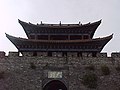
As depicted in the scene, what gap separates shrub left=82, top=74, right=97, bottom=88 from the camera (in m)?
22.8

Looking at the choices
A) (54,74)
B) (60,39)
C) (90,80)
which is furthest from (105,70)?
(60,39)

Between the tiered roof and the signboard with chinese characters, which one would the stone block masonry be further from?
the tiered roof

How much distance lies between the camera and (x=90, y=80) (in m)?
23.1

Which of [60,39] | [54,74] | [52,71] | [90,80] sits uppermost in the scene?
[60,39]

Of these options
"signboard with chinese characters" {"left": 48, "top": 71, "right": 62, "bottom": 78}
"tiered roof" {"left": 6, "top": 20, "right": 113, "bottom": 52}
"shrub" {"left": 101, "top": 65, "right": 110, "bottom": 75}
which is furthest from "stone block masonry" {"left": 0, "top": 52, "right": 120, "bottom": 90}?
"tiered roof" {"left": 6, "top": 20, "right": 113, "bottom": 52}

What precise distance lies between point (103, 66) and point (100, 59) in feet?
2.65

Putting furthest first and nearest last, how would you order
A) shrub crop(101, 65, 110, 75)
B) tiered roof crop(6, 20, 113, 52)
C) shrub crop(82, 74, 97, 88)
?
tiered roof crop(6, 20, 113, 52) → shrub crop(101, 65, 110, 75) → shrub crop(82, 74, 97, 88)

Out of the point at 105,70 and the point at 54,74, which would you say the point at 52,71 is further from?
the point at 105,70

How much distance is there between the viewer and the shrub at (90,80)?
22.8 m

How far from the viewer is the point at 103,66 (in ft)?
78.9

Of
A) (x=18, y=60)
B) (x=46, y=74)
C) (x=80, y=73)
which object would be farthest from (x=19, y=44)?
(x=80, y=73)

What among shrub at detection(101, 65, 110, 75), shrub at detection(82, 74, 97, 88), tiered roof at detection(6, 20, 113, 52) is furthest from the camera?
tiered roof at detection(6, 20, 113, 52)

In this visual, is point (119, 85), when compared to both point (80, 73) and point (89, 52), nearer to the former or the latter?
point (80, 73)

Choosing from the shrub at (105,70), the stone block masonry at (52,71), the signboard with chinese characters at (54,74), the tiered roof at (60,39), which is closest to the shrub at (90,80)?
the stone block masonry at (52,71)
